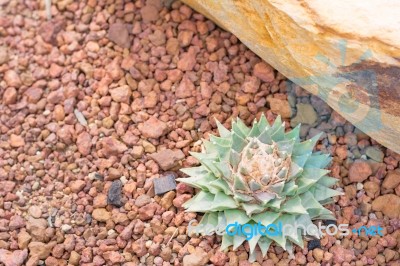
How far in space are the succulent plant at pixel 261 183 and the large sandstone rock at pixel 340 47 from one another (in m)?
0.27

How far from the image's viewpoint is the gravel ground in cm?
288

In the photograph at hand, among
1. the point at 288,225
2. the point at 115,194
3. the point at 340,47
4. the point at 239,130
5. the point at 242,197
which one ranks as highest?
the point at 340,47

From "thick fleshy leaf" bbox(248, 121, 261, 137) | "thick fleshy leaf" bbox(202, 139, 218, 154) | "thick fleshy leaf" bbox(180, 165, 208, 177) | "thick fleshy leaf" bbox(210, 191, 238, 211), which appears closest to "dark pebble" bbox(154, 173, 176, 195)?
"thick fleshy leaf" bbox(180, 165, 208, 177)

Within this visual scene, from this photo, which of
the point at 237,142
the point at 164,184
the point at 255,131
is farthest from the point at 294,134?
the point at 164,184

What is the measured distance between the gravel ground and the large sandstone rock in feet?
1.04

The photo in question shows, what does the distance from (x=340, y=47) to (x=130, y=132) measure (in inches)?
47.3

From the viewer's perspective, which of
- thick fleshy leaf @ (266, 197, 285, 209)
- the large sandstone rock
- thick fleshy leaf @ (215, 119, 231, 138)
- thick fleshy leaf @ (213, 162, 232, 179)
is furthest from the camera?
thick fleshy leaf @ (215, 119, 231, 138)

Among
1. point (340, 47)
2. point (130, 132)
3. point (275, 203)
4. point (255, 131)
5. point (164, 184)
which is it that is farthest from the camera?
point (130, 132)

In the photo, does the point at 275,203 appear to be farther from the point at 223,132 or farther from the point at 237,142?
the point at 223,132

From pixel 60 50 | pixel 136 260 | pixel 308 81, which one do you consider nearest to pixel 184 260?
pixel 136 260

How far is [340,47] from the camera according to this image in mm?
2506

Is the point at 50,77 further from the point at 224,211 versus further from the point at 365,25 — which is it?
the point at 365,25

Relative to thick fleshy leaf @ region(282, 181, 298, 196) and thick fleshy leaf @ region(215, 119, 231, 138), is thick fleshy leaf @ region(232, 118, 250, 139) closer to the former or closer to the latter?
thick fleshy leaf @ region(215, 119, 231, 138)

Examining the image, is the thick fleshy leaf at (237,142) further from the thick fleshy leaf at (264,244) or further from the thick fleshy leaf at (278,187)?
the thick fleshy leaf at (264,244)
